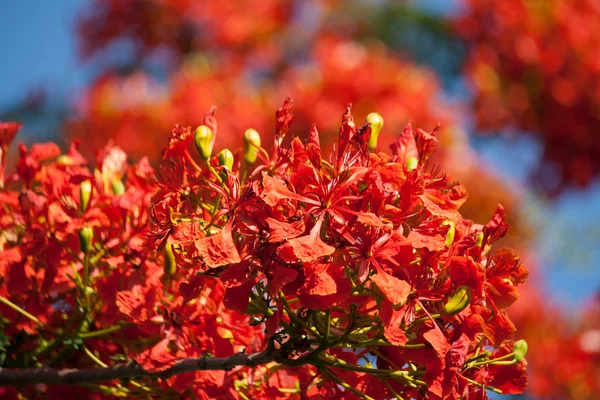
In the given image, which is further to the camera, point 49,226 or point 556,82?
point 556,82

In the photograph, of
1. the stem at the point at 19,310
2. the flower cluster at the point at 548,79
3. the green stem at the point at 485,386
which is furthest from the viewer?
the flower cluster at the point at 548,79

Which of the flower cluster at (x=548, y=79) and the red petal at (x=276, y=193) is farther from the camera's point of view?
the flower cluster at (x=548, y=79)

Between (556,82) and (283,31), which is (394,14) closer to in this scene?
(283,31)

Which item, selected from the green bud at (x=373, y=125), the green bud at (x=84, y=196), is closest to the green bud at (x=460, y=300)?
the green bud at (x=373, y=125)

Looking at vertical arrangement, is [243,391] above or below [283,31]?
below

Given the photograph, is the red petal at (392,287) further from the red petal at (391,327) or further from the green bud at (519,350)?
the green bud at (519,350)

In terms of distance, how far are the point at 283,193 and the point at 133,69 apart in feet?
22.5

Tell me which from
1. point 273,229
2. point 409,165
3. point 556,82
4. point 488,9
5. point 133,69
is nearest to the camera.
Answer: point 273,229

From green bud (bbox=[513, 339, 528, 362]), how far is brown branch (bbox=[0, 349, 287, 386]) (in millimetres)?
304

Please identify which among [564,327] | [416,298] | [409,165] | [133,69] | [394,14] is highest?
[394,14]

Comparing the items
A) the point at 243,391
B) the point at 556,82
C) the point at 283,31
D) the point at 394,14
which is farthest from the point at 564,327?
the point at 243,391

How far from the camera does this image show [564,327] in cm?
589

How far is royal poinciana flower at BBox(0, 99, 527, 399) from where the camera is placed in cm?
92

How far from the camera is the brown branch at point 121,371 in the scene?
3.12ft
